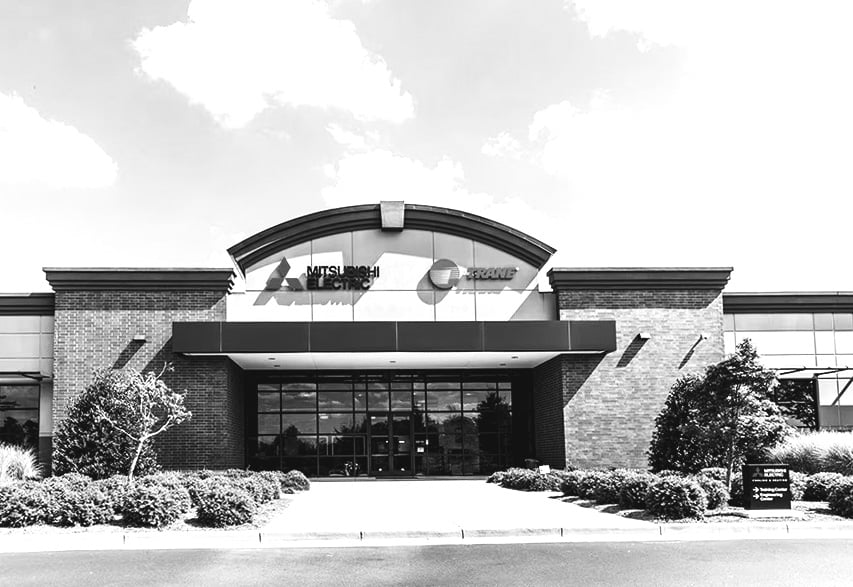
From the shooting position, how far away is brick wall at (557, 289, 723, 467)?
89.2 ft

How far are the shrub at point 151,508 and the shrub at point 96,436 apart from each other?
8.39m

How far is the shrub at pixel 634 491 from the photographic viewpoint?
1752cm

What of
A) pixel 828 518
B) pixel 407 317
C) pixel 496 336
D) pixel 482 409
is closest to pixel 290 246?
pixel 407 317

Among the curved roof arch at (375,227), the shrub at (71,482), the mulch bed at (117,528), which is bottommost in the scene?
the mulch bed at (117,528)

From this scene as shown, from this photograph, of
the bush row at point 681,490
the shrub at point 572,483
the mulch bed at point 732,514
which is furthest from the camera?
the shrub at point 572,483

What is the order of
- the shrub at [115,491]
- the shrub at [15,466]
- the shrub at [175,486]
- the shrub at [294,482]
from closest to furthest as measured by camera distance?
the shrub at [115,491] < the shrub at [175,486] < the shrub at [15,466] < the shrub at [294,482]

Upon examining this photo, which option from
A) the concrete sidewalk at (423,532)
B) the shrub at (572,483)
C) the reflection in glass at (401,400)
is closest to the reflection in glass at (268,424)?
the reflection in glass at (401,400)

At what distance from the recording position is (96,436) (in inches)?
955

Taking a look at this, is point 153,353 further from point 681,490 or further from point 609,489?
point 681,490

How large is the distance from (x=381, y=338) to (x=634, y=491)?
1034cm

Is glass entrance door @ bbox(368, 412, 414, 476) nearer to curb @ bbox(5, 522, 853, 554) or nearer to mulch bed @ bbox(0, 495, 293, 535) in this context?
mulch bed @ bbox(0, 495, 293, 535)

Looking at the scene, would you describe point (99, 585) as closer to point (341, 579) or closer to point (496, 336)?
point (341, 579)

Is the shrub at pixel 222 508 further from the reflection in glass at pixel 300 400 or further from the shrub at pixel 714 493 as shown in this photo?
the reflection in glass at pixel 300 400

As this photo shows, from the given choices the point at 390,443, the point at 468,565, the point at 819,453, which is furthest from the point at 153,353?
the point at 819,453
